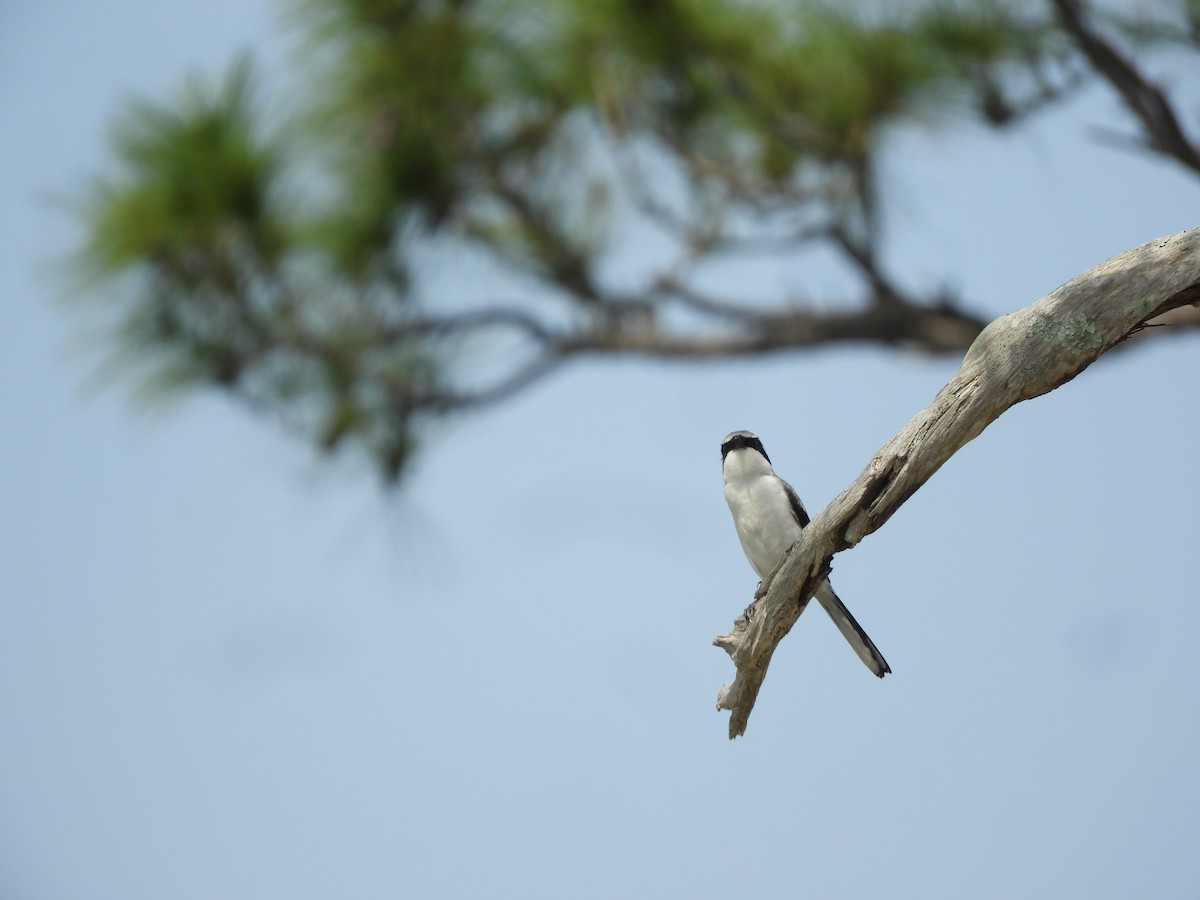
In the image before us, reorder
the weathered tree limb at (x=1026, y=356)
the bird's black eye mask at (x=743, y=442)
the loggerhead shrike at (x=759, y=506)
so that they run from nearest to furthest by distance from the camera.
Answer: the weathered tree limb at (x=1026, y=356) → the loggerhead shrike at (x=759, y=506) → the bird's black eye mask at (x=743, y=442)

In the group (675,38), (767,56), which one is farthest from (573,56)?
(767,56)

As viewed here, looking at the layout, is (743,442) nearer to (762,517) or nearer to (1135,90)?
(762,517)

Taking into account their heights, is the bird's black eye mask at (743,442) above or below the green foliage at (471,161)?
below

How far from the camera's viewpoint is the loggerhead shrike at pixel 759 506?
4.75m

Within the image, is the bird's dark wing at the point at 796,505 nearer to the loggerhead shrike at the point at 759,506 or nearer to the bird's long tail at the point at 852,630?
the loggerhead shrike at the point at 759,506

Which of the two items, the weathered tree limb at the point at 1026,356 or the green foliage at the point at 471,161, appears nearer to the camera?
the weathered tree limb at the point at 1026,356

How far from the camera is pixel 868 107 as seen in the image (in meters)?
5.80

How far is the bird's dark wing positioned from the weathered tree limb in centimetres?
162

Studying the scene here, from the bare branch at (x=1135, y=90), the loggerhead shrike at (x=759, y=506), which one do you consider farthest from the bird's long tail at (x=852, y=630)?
the bare branch at (x=1135, y=90)

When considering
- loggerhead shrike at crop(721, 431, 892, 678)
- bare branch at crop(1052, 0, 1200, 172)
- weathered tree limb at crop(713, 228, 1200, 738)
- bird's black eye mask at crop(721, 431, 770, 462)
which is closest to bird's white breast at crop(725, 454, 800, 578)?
Answer: loggerhead shrike at crop(721, 431, 892, 678)

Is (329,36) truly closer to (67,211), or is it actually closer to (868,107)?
(67,211)

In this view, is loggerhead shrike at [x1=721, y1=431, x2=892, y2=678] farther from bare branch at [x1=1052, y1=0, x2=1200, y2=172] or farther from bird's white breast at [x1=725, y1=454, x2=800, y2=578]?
bare branch at [x1=1052, y1=0, x2=1200, y2=172]

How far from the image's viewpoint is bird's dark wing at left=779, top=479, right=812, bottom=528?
4.89 m

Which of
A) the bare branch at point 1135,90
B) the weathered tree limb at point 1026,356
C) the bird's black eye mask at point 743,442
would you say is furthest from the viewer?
the bird's black eye mask at point 743,442
